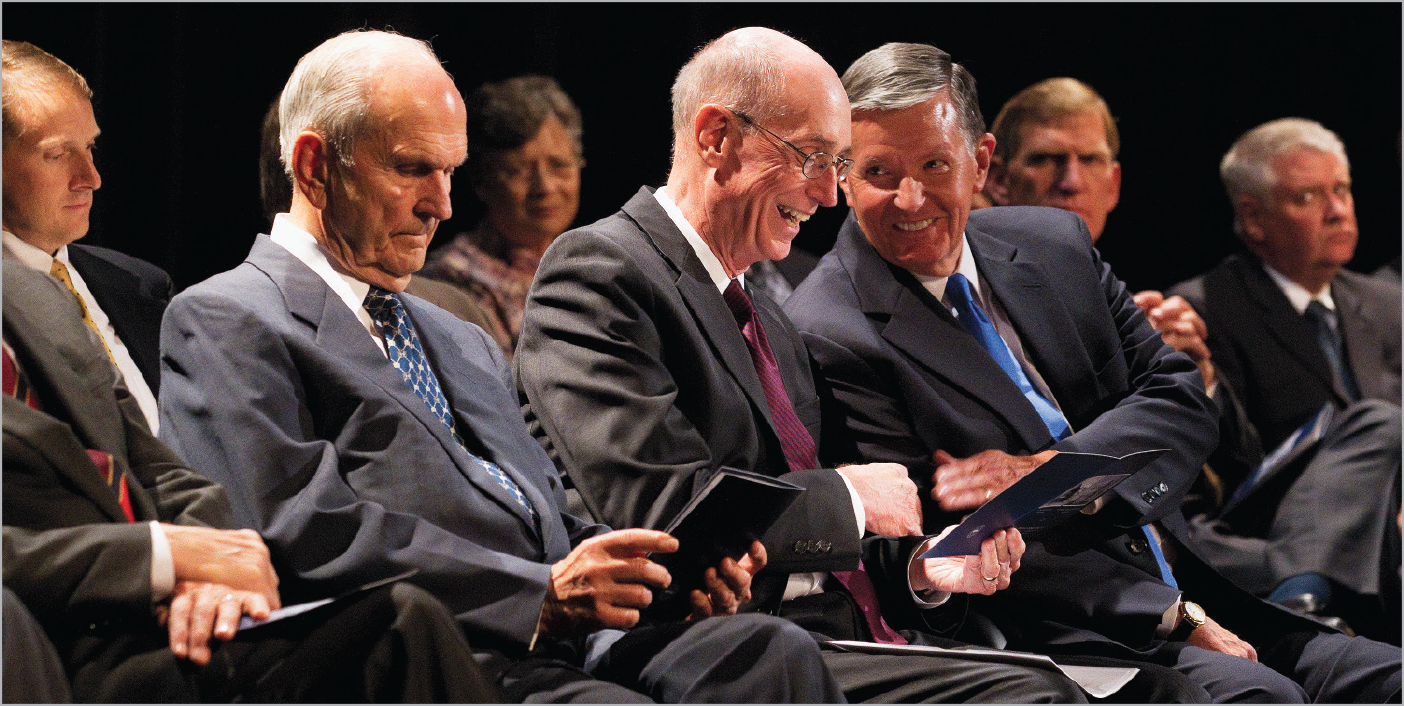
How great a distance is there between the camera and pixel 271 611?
5.72 ft

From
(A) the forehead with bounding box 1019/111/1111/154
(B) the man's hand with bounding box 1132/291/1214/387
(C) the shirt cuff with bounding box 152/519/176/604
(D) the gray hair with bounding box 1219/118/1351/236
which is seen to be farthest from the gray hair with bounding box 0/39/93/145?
(D) the gray hair with bounding box 1219/118/1351/236

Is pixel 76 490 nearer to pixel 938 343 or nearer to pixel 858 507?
pixel 858 507

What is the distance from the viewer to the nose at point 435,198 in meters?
2.28

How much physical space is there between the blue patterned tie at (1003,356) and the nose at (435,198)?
1.15 m

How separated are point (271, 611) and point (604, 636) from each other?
0.66m

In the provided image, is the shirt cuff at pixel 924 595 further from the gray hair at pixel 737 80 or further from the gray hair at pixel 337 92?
the gray hair at pixel 337 92

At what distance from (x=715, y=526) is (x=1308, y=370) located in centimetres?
328

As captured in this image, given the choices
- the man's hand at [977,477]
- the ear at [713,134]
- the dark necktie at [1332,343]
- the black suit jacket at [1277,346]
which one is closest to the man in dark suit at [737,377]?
the ear at [713,134]

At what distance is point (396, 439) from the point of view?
6.77 ft

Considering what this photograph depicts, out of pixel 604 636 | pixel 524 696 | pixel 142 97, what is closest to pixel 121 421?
pixel 524 696

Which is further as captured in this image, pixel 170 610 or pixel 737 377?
pixel 737 377

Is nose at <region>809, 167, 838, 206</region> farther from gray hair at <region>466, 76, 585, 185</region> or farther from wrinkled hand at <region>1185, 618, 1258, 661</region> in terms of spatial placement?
gray hair at <region>466, 76, 585, 185</region>

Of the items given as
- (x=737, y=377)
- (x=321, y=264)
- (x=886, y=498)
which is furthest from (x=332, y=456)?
(x=886, y=498)

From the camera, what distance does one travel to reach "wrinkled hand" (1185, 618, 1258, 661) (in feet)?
9.22
